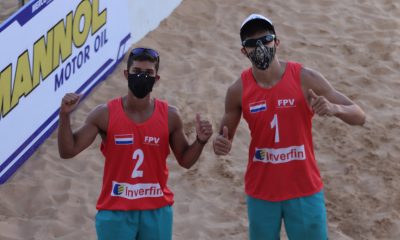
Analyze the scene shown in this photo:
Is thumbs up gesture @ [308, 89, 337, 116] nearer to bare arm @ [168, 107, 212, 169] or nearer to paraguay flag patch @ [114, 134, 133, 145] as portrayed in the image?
bare arm @ [168, 107, 212, 169]

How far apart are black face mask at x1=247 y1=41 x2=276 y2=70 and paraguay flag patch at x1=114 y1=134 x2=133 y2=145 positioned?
2.87ft

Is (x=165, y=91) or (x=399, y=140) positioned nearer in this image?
(x=399, y=140)

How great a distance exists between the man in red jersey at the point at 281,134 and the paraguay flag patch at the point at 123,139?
55 cm

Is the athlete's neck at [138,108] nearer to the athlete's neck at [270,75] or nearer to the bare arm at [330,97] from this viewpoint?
the athlete's neck at [270,75]

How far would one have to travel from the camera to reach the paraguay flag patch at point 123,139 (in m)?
5.32

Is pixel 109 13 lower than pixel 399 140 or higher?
higher

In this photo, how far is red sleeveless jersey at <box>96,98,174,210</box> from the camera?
17.4ft

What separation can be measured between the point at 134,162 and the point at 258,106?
33.3 inches

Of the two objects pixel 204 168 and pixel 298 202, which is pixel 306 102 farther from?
pixel 204 168

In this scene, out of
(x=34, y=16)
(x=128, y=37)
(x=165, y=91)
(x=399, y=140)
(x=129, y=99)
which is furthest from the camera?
(x=128, y=37)

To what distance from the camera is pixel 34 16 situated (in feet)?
26.5

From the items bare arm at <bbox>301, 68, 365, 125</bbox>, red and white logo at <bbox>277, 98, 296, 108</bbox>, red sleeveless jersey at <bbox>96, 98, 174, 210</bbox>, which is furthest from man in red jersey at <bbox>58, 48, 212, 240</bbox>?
bare arm at <bbox>301, 68, 365, 125</bbox>

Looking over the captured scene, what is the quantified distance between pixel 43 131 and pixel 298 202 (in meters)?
3.60

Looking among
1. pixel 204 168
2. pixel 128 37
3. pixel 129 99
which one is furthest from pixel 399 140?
pixel 129 99
